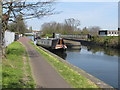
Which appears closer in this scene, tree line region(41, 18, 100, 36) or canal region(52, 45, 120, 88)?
canal region(52, 45, 120, 88)

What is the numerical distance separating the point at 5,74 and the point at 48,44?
28.4m

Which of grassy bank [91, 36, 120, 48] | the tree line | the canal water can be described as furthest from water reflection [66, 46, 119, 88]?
the tree line

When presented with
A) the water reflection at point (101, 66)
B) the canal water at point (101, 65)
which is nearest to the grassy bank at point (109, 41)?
the canal water at point (101, 65)

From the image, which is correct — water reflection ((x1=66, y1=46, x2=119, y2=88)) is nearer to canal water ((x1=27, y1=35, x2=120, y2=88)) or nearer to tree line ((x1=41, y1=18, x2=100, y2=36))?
canal water ((x1=27, y1=35, x2=120, y2=88))

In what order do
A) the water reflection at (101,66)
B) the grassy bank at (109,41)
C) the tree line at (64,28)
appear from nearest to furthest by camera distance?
the water reflection at (101,66) → the grassy bank at (109,41) → the tree line at (64,28)

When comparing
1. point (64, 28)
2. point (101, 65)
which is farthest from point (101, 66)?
point (64, 28)

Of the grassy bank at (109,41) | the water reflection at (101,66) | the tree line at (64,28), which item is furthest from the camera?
the tree line at (64,28)

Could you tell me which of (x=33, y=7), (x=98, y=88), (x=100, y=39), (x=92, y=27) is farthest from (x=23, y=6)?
(x=92, y=27)

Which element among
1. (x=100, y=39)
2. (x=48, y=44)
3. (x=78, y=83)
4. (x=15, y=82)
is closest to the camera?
(x=15, y=82)

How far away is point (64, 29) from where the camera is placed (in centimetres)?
9238

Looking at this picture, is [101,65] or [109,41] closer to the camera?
[101,65]

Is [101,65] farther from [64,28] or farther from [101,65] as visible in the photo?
[64,28]

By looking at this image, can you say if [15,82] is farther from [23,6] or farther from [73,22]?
[73,22]

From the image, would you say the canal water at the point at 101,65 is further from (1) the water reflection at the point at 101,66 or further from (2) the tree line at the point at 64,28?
(2) the tree line at the point at 64,28
